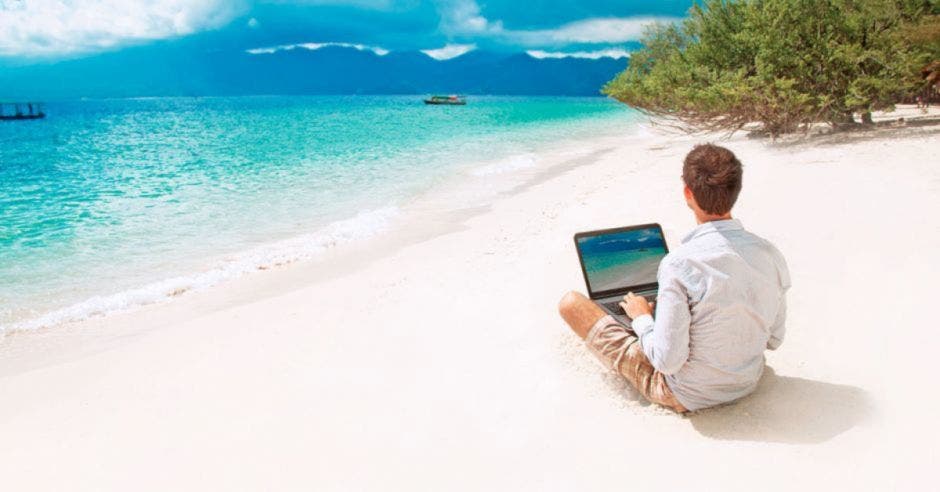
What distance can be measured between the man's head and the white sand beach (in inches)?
49.9

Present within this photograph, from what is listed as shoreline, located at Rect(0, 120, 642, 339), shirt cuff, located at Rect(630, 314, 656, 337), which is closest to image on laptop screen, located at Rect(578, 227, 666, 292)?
shirt cuff, located at Rect(630, 314, 656, 337)

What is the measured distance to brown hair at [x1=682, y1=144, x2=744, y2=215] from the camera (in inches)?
108

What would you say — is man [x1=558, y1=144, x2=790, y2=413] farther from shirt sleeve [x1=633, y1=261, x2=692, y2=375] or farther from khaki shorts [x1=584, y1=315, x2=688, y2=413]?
khaki shorts [x1=584, y1=315, x2=688, y2=413]

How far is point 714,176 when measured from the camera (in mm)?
2754

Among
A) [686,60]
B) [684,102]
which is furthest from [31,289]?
[686,60]

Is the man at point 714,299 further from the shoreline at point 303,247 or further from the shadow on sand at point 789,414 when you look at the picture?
the shoreline at point 303,247

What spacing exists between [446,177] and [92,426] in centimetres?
1600

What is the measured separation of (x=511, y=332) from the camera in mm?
4891

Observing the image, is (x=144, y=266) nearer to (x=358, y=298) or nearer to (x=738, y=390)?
(x=358, y=298)

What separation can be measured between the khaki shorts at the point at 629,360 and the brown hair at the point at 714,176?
100 centimetres

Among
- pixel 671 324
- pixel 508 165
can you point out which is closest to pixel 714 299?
pixel 671 324

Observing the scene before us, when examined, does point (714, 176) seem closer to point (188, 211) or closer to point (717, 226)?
point (717, 226)

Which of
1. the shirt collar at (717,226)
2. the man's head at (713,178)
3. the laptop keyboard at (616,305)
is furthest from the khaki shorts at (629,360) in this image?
the man's head at (713,178)

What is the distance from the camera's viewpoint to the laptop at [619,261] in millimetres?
4191
